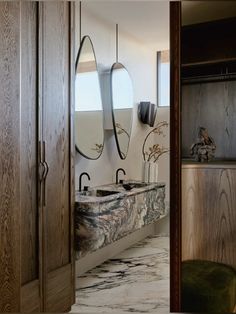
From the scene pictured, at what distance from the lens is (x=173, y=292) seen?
7.09ft

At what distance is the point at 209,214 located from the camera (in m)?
2.32

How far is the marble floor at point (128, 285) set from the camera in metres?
2.48

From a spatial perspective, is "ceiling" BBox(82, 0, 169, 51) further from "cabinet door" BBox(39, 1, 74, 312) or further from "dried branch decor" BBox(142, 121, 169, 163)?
"dried branch decor" BBox(142, 121, 169, 163)

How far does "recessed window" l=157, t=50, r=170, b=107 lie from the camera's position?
425 centimetres

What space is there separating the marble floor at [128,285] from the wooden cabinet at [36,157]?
0.23 meters

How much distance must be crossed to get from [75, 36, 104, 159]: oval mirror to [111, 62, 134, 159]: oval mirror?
31 cm

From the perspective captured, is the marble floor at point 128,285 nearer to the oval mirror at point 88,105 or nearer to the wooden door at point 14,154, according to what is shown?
the wooden door at point 14,154

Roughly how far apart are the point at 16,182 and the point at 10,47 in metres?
0.72

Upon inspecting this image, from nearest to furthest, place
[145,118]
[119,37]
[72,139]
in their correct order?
[72,139] < [119,37] < [145,118]

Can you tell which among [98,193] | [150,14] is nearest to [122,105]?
[150,14]

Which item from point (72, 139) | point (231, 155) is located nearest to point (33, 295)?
point (72, 139)

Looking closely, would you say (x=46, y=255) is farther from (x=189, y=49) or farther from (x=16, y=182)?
(x=189, y=49)

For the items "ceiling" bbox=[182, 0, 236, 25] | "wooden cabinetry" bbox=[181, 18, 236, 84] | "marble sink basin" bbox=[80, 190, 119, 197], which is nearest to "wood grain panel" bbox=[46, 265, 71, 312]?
"marble sink basin" bbox=[80, 190, 119, 197]

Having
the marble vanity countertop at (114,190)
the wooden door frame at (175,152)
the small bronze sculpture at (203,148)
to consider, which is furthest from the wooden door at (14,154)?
the small bronze sculpture at (203,148)
